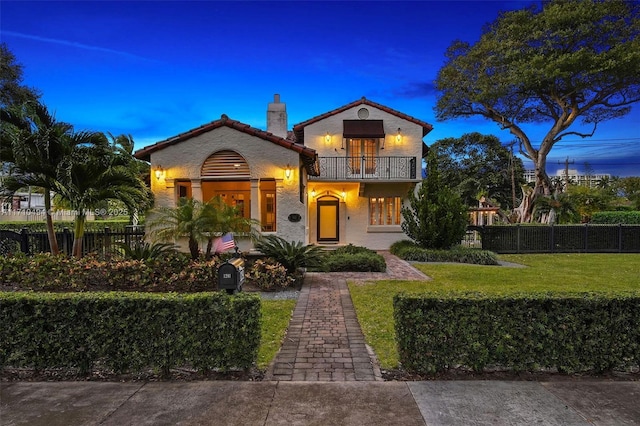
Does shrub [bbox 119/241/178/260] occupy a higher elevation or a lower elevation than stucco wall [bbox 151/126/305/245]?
lower

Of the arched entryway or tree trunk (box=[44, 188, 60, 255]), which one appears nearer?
tree trunk (box=[44, 188, 60, 255])

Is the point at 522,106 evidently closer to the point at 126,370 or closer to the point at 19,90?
the point at 126,370

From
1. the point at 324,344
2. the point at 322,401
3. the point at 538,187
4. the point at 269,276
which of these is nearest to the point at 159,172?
the point at 269,276

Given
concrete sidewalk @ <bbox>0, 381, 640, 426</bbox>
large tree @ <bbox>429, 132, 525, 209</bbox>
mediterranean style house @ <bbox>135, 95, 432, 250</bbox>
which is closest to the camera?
concrete sidewalk @ <bbox>0, 381, 640, 426</bbox>

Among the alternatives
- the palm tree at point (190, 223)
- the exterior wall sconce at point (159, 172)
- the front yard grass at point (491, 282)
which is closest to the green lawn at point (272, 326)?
the front yard grass at point (491, 282)

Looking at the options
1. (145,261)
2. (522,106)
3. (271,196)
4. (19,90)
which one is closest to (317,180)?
(271,196)

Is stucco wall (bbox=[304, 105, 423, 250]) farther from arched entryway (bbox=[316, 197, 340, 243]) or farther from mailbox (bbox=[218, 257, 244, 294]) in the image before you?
mailbox (bbox=[218, 257, 244, 294])

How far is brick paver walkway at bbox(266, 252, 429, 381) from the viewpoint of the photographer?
153 inches

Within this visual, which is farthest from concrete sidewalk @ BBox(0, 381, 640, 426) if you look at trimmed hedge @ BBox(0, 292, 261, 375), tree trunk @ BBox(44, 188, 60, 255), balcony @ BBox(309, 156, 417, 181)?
balcony @ BBox(309, 156, 417, 181)

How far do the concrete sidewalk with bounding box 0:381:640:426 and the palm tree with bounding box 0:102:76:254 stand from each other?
6.72 m

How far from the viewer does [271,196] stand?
1527cm

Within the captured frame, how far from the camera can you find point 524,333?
3773mm

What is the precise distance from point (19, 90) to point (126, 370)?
2368 cm

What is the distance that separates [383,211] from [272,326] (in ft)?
41.4
